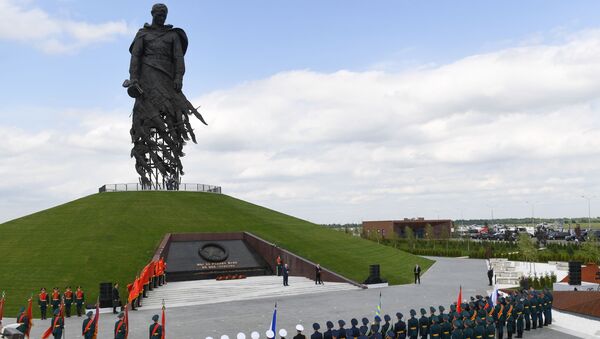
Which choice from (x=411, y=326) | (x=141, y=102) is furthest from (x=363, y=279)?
(x=141, y=102)

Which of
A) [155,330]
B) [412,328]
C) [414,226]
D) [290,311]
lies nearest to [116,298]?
[290,311]

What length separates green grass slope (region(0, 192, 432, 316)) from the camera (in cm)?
3175

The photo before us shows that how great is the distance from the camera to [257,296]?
3159 cm

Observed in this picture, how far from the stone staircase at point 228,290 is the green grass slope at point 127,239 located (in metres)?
2.61

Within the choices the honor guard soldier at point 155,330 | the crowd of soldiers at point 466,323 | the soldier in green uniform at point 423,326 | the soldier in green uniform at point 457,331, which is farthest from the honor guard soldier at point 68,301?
the soldier in green uniform at point 457,331

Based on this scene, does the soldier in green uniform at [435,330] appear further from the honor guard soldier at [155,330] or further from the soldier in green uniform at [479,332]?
the honor guard soldier at [155,330]

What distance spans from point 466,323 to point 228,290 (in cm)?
1855

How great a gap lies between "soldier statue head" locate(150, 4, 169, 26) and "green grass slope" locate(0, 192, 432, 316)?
17.2 metres

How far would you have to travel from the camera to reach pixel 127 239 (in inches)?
1481

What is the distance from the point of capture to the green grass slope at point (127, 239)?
3175cm

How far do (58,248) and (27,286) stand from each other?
5.75m

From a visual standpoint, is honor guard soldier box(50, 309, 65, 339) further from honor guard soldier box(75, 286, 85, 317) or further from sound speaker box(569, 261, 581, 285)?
sound speaker box(569, 261, 581, 285)

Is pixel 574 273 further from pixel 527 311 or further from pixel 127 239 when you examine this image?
pixel 127 239

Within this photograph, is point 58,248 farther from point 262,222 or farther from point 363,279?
point 363,279
